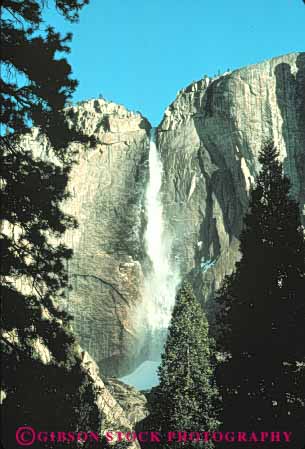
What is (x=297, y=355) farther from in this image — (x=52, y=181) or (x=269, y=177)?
(x=52, y=181)

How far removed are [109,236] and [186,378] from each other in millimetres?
26269

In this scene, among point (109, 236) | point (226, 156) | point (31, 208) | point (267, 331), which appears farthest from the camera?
point (109, 236)

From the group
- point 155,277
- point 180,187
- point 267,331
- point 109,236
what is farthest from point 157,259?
point 267,331

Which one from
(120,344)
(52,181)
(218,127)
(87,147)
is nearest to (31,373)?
(52,181)

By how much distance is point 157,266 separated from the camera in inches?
1924

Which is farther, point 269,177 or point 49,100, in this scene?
point 269,177

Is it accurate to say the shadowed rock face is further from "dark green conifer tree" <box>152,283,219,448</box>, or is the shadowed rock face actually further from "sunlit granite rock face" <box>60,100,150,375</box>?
"dark green conifer tree" <box>152,283,219,448</box>

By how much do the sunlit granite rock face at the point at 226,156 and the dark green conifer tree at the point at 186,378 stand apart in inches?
704

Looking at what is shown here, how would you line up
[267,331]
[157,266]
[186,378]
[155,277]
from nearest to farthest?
[267,331] < [186,378] < [155,277] < [157,266]

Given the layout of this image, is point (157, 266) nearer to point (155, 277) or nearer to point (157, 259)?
point (157, 259)

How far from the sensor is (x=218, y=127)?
1861 inches

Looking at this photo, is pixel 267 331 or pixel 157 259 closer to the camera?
pixel 267 331

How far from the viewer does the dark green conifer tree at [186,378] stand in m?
21.3

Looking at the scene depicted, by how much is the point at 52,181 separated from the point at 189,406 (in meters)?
14.6
